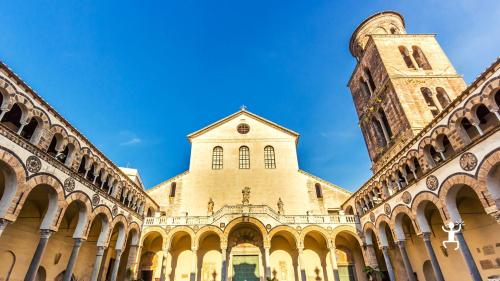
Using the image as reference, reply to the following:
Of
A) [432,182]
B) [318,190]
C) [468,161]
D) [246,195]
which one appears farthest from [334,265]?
[468,161]

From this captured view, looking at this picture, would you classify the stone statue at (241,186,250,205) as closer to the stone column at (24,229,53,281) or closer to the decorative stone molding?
the decorative stone molding

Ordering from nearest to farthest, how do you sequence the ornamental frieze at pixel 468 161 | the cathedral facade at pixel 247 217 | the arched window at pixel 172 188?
the ornamental frieze at pixel 468 161 → the cathedral facade at pixel 247 217 → the arched window at pixel 172 188

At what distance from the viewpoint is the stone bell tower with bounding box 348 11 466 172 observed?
1758 cm

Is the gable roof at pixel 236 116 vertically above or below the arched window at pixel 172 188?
above

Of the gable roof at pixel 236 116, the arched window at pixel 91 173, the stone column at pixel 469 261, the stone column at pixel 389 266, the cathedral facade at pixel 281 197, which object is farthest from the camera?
the gable roof at pixel 236 116

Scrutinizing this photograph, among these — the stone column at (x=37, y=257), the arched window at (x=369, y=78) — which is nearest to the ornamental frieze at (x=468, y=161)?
the arched window at (x=369, y=78)

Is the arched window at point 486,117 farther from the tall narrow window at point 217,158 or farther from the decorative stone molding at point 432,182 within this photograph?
the tall narrow window at point 217,158

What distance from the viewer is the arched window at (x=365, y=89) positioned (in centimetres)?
2355

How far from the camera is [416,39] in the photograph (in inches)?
878

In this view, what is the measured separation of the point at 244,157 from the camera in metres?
24.8

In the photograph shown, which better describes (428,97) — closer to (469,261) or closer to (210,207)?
(469,261)

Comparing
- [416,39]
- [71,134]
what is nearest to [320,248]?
[71,134]

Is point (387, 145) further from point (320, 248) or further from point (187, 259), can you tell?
point (187, 259)

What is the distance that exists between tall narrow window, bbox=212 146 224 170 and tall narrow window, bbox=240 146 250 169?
2.01 metres
